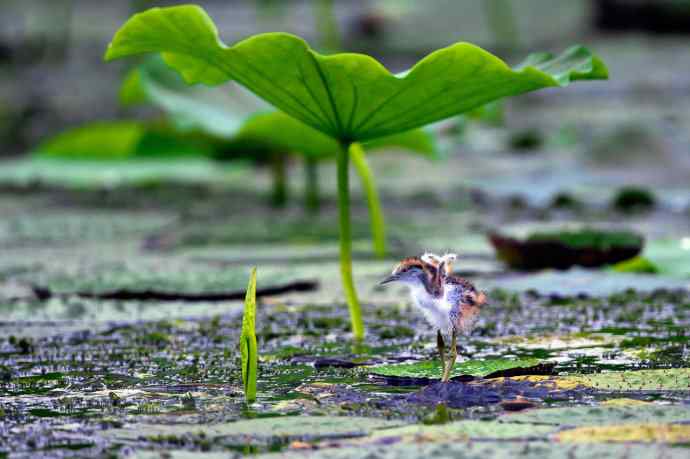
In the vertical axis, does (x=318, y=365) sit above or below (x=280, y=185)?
below

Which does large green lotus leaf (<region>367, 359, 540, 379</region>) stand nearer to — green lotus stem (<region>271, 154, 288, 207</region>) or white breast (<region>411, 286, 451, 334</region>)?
white breast (<region>411, 286, 451, 334</region>)

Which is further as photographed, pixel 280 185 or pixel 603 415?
pixel 280 185

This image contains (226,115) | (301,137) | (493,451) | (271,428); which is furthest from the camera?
(226,115)

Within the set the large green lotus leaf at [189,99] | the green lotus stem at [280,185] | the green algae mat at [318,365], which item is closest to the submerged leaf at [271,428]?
the green algae mat at [318,365]

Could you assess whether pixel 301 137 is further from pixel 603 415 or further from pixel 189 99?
pixel 603 415

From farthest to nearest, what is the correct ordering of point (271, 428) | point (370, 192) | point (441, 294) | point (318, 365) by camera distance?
point (370, 192)
point (318, 365)
point (441, 294)
point (271, 428)

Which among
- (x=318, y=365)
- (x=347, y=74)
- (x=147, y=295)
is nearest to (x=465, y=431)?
(x=318, y=365)
